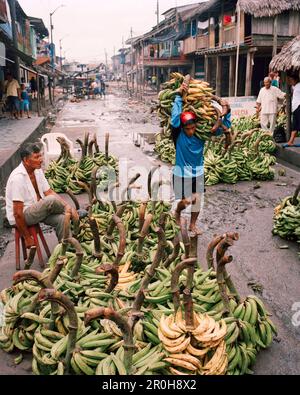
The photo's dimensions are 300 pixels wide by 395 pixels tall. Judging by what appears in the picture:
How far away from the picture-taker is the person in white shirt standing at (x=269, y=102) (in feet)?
36.8

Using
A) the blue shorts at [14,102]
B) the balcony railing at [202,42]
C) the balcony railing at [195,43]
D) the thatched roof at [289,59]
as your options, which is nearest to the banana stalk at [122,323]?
the thatched roof at [289,59]

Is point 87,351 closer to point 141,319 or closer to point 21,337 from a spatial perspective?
point 141,319

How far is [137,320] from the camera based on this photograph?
116 inches

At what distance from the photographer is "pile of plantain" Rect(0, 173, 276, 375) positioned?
2.70m

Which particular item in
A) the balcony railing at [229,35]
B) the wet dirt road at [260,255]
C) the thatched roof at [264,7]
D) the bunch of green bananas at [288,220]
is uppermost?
the thatched roof at [264,7]

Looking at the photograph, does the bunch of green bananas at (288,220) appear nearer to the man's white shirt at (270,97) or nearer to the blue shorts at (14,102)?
the man's white shirt at (270,97)

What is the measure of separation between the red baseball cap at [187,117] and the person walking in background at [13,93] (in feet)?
44.2

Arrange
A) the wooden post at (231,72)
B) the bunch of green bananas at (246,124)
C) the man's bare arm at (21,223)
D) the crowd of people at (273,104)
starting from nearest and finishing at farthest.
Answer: the man's bare arm at (21,223) → the crowd of people at (273,104) → the bunch of green bananas at (246,124) → the wooden post at (231,72)

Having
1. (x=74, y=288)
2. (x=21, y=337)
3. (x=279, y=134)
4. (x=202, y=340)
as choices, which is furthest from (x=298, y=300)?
(x=279, y=134)

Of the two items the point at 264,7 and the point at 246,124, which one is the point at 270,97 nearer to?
the point at 246,124

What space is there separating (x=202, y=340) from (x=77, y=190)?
18.3 feet

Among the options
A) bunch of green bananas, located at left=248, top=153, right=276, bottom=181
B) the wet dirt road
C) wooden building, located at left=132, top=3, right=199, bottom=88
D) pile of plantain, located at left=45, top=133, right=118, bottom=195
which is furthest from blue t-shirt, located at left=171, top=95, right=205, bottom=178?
wooden building, located at left=132, top=3, right=199, bottom=88

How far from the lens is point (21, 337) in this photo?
130 inches

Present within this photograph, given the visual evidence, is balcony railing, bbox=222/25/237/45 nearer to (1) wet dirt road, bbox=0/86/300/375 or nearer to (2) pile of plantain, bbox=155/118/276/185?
(1) wet dirt road, bbox=0/86/300/375
